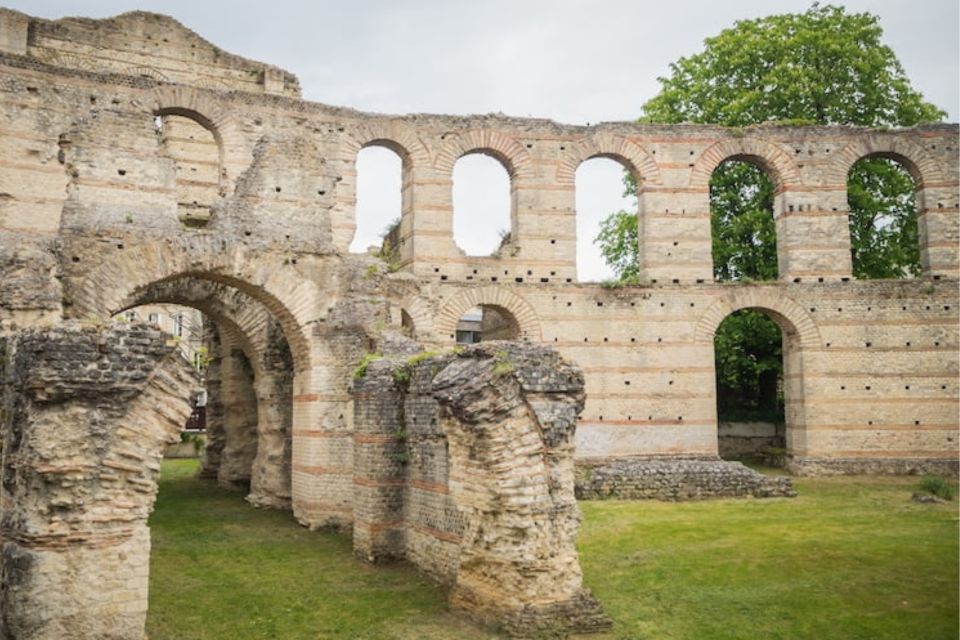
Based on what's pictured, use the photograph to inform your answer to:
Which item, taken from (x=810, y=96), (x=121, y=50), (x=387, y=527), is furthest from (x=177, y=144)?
(x=810, y=96)

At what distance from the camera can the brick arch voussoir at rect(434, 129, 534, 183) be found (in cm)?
1877

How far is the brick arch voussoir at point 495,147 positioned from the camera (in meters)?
18.8

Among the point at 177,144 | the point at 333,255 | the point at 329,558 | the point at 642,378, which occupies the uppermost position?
the point at 177,144

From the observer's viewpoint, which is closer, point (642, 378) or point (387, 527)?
point (387, 527)

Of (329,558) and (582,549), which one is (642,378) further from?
(329,558)

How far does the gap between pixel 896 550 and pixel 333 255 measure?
8.86 metres

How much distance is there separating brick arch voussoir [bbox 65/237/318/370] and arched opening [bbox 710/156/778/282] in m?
12.5

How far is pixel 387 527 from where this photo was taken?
1053cm

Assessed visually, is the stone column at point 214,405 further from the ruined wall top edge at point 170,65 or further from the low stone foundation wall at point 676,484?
the low stone foundation wall at point 676,484

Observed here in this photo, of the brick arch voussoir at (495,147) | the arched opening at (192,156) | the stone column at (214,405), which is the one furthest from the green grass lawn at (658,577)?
the arched opening at (192,156)

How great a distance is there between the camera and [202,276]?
12.3m

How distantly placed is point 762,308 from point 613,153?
4894 millimetres

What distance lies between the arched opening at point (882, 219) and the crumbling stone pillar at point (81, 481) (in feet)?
62.8

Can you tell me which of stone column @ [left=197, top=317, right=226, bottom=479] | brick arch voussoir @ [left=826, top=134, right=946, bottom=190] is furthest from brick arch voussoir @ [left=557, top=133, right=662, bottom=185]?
stone column @ [left=197, top=317, right=226, bottom=479]
